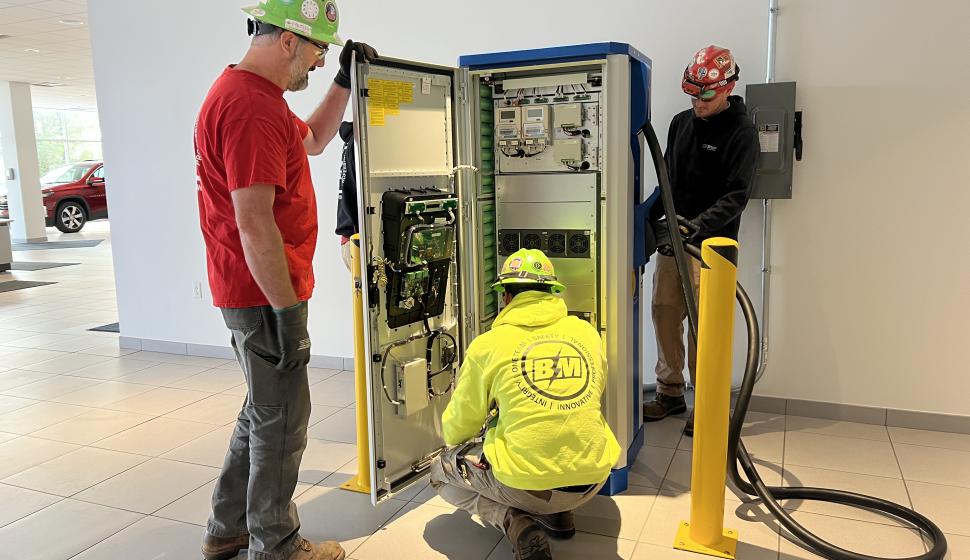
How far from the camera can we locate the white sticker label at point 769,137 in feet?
11.8

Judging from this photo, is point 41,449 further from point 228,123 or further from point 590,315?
point 590,315

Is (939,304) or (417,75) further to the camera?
(939,304)

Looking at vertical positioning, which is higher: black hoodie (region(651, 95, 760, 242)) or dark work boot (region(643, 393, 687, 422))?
black hoodie (region(651, 95, 760, 242))

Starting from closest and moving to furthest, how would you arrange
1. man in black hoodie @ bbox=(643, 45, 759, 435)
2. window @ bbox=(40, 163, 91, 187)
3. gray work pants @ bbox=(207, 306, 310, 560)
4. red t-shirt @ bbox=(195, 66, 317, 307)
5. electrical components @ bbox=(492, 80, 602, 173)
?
red t-shirt @ bbox=(195, 66, 317, 307)
gray work pants @ bbox=(207, 306, 310, 560)
electrical components @ bbox=(492, 80, 602, 173)
man in black hoodie @ bbox=(643, 45, 759, 435)
window @ bbox=(40, 163, 91, 187)

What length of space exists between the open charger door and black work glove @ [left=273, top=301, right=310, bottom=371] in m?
0.34

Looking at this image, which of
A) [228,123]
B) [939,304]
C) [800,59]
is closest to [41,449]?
[228,123]

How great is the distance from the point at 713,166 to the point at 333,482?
2363 millimetres

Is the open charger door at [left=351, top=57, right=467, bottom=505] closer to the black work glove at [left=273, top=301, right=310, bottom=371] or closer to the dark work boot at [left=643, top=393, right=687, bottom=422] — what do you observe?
the black work glove at [left=273, top=301, right=310, bottom=371]

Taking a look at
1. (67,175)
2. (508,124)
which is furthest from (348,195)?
(67,175)

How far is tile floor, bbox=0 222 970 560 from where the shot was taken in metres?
2.65

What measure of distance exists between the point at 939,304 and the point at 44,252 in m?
12.7

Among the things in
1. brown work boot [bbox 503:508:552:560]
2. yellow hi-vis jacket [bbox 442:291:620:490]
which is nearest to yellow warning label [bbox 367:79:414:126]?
yellow hi-vis jacket [bbox 442:291:620:490]

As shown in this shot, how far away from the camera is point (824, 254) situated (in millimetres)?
3738

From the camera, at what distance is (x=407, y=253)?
107 inches
